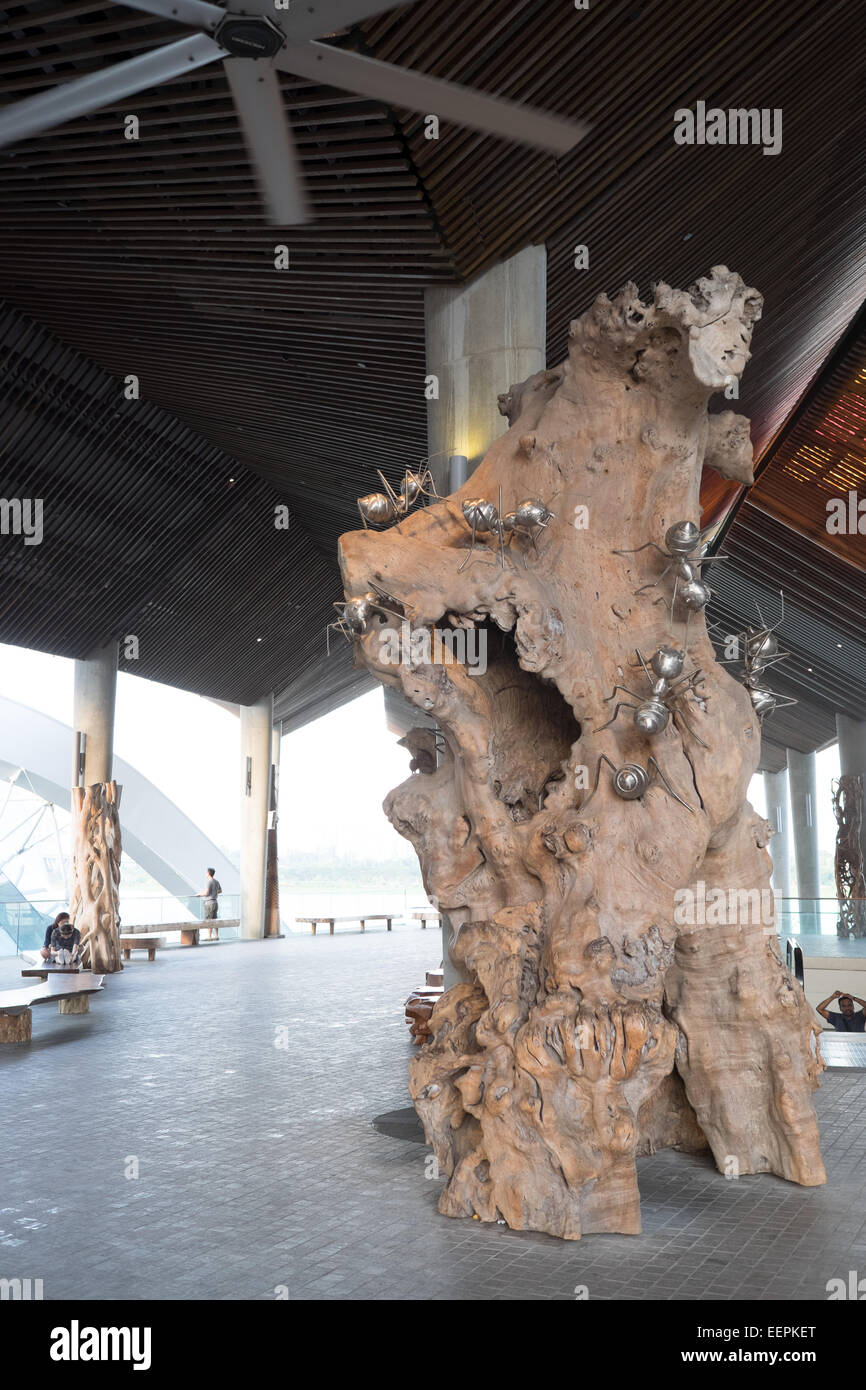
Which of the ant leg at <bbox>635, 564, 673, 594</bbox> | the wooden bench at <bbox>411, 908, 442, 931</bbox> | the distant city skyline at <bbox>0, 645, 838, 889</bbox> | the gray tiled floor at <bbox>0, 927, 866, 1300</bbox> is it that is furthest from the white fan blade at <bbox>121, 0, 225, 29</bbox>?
the wooden bench at <bbox>411, 908, 442, 931</bbox>

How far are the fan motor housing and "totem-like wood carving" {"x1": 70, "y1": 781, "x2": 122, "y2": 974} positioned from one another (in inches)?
575

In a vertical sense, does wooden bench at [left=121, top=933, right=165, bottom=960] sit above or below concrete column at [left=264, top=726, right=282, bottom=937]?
below

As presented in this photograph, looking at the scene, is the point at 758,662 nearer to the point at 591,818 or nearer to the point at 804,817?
the point at 591,818

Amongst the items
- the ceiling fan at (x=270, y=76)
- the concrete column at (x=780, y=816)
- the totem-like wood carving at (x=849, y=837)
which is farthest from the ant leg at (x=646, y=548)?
the concrete column at (x=780, y=816)

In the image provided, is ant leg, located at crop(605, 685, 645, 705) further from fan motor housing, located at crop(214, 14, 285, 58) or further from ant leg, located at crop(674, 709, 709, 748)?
fan motor housing, located at crop(214, 14, 285, 58)

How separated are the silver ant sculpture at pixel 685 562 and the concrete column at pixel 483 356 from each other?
2186 millimetres

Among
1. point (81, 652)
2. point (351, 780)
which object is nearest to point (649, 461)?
point (81, 652)

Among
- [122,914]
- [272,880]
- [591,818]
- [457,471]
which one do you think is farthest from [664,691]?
[272,880]

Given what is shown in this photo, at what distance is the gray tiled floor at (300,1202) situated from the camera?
509 centimetres

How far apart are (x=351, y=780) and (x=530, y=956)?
33.2m

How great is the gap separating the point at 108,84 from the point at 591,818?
4.51m

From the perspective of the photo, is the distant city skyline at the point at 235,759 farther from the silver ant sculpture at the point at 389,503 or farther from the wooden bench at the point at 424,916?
the silver ant sculpture at the point at 389,503

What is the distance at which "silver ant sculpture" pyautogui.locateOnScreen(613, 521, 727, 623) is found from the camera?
22.6ft
